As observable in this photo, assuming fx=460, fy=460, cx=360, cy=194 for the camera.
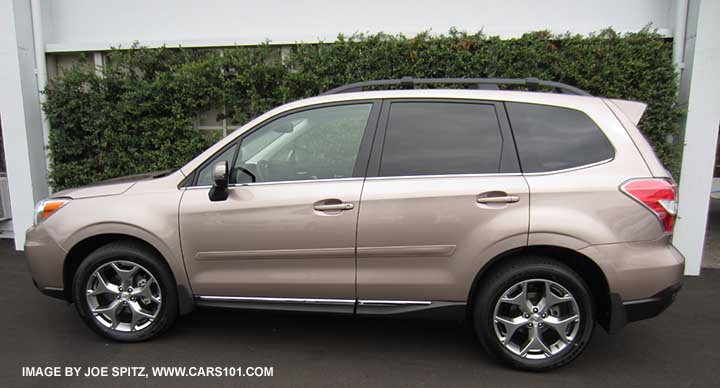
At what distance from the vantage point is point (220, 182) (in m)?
3.11

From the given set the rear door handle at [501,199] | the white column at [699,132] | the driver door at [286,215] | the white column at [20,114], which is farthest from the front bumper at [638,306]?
the white column at [20,114]

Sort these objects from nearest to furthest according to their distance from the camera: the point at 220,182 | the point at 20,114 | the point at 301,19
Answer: the point at 220,182 < the point at 20,114 < the point at 301,19

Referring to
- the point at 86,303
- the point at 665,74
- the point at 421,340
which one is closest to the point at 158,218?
the point at 86,303

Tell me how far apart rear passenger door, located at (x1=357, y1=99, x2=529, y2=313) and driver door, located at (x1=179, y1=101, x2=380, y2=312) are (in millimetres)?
135

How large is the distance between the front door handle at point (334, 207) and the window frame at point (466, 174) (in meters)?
0.25

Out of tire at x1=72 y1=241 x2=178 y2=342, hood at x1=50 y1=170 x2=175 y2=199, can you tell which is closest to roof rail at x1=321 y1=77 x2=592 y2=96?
hood at x1=50 y1=170 x2=175 y2=199

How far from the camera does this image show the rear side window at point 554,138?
9.82 ft

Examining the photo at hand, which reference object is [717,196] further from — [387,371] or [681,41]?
[387,371]

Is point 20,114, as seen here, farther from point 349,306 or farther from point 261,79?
point 349,306

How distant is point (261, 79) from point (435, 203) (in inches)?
139

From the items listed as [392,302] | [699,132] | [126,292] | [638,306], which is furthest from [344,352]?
[699,132]

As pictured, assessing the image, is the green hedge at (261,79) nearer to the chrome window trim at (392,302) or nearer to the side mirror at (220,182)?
the side mirror at (220,182)

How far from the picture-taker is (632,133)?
3.00m

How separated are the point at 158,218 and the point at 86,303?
2.96 ft
